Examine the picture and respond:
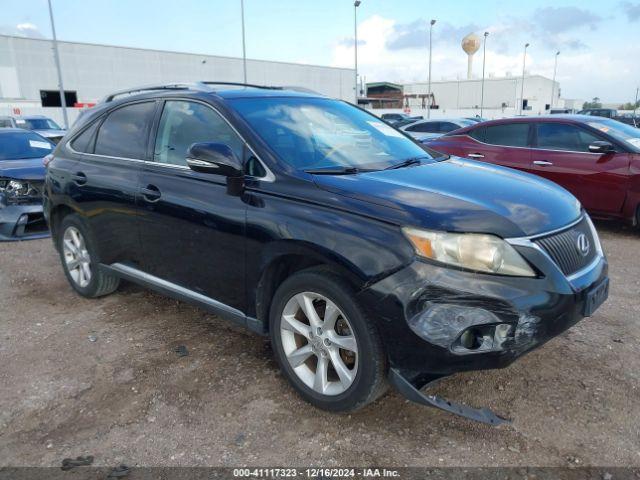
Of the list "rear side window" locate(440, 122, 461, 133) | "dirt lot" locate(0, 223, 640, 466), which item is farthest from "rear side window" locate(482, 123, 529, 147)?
"rear side window" locate(440, 122, 461, 133)

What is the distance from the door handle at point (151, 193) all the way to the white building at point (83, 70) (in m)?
37.6

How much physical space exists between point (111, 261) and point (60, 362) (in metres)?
0.92

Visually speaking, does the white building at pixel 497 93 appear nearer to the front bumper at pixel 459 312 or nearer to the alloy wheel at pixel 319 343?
the alloy wheel at pixel 319 343

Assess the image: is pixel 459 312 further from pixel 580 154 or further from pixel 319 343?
pixel 580 154

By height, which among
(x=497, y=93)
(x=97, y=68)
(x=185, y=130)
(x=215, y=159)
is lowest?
(x=215, y=159)

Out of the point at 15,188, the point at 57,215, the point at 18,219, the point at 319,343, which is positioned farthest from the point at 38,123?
the point at 319,343

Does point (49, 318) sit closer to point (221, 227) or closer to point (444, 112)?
point (221, 227)

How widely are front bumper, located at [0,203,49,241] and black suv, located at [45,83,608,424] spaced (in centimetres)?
316

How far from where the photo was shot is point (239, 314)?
3.17m

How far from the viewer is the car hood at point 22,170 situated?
669 cm

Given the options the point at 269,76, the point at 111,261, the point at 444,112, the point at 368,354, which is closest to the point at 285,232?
the point at 368,354

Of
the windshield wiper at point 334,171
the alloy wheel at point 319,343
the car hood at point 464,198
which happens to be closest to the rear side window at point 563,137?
the car hood at point 464,198

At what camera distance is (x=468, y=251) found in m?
2.38

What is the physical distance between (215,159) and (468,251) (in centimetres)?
146
